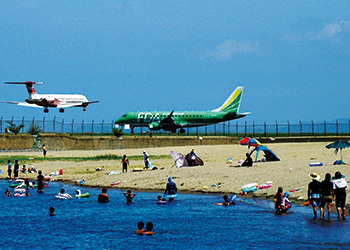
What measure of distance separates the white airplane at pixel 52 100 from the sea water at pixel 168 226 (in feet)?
217

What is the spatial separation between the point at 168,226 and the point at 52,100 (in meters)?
76.7

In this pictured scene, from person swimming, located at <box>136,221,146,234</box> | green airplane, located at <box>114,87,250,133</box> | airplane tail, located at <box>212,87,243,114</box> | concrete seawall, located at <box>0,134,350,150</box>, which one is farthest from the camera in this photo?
airplane tail, located at <box>212,87,243,114</box>

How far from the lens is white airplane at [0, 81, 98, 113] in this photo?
98312 millimetres

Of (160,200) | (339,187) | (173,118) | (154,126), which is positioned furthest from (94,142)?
(339,187)

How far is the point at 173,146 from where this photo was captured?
280 feet

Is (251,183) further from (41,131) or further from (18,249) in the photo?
(41,131)

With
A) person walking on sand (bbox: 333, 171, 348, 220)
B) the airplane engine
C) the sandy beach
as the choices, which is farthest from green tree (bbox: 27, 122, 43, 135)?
person walking on sand (bbox: 333, 171, 348, 220)

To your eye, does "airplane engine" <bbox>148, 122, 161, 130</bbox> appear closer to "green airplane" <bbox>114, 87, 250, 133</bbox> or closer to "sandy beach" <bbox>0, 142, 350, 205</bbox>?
"green airplane" <bbox>114, 87, 250, 133</bbox>

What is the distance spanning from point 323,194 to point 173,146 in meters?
62.4

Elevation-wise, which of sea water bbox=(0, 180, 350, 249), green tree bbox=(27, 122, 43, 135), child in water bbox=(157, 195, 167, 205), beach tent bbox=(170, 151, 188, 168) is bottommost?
sea water bbox=(0, 180, 350, 249)

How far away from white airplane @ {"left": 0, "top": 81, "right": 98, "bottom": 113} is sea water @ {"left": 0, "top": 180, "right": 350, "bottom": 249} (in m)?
66.1

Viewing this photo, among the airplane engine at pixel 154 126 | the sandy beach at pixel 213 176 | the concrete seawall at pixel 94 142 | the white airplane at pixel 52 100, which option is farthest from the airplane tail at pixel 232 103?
the sandy beach at pixel 213 176

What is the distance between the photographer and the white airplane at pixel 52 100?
3871 inches

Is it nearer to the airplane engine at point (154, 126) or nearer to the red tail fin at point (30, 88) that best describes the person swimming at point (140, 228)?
the airplane engine at point (154, 126)
